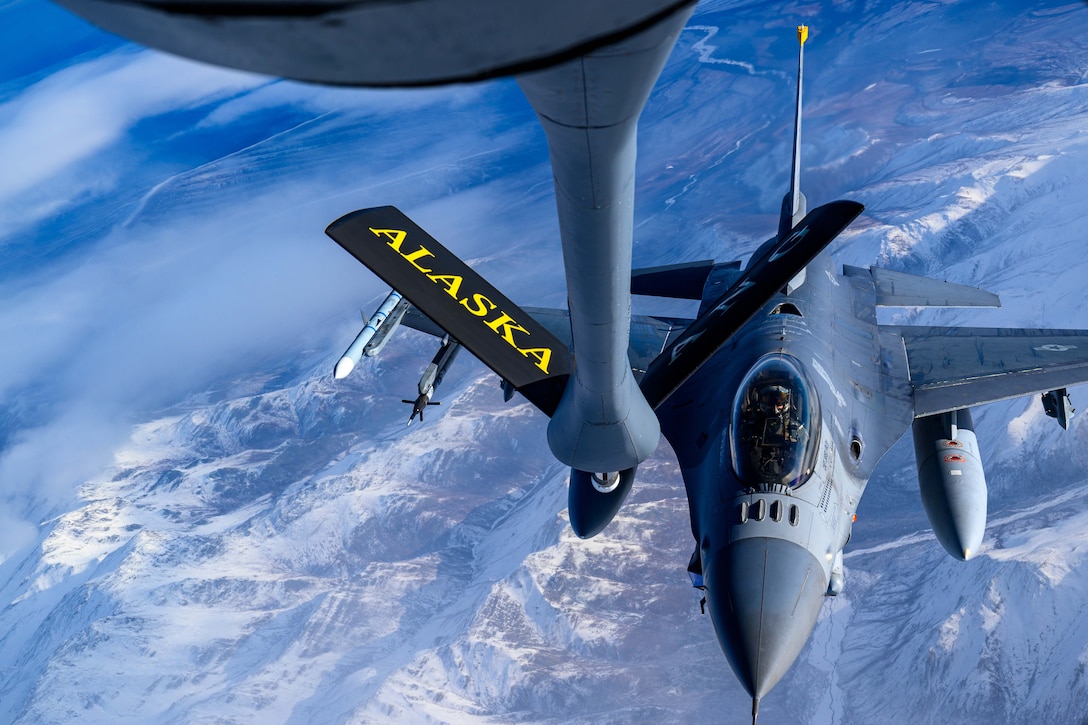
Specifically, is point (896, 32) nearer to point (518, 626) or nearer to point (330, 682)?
point (518, 626)

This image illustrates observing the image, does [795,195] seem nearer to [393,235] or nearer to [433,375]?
[433,375]

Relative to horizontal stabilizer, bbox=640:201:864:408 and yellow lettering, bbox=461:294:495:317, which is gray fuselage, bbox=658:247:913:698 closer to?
horizontal stabilizer, bbox=640:201:864:408

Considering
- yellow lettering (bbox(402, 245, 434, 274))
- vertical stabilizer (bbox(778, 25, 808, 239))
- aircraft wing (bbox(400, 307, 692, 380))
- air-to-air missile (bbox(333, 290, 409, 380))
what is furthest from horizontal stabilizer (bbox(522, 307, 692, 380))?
yellow lettering (bbox(402, 245, 434, 274))

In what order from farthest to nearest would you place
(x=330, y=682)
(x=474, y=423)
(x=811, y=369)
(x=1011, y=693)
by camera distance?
1. (x=474, y=423)
2. (x=330, y=682)
3. (x=1011, y=693)
4. (x=811, y=369)

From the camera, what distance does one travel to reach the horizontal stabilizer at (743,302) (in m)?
13.5

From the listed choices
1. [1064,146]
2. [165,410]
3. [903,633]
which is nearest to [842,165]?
[1064,146]

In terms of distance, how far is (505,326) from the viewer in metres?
14.3

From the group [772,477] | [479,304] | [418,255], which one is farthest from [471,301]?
A: [772,477]

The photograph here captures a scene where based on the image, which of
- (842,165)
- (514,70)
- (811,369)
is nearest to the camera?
(514,70)

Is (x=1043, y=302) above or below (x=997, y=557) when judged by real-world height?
above

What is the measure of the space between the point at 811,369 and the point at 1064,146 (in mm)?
119638

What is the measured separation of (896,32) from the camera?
500 ft

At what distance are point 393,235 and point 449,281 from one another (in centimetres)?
163

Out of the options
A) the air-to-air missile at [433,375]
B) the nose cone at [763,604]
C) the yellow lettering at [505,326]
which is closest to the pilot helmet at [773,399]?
the nose cone at [763,604]
